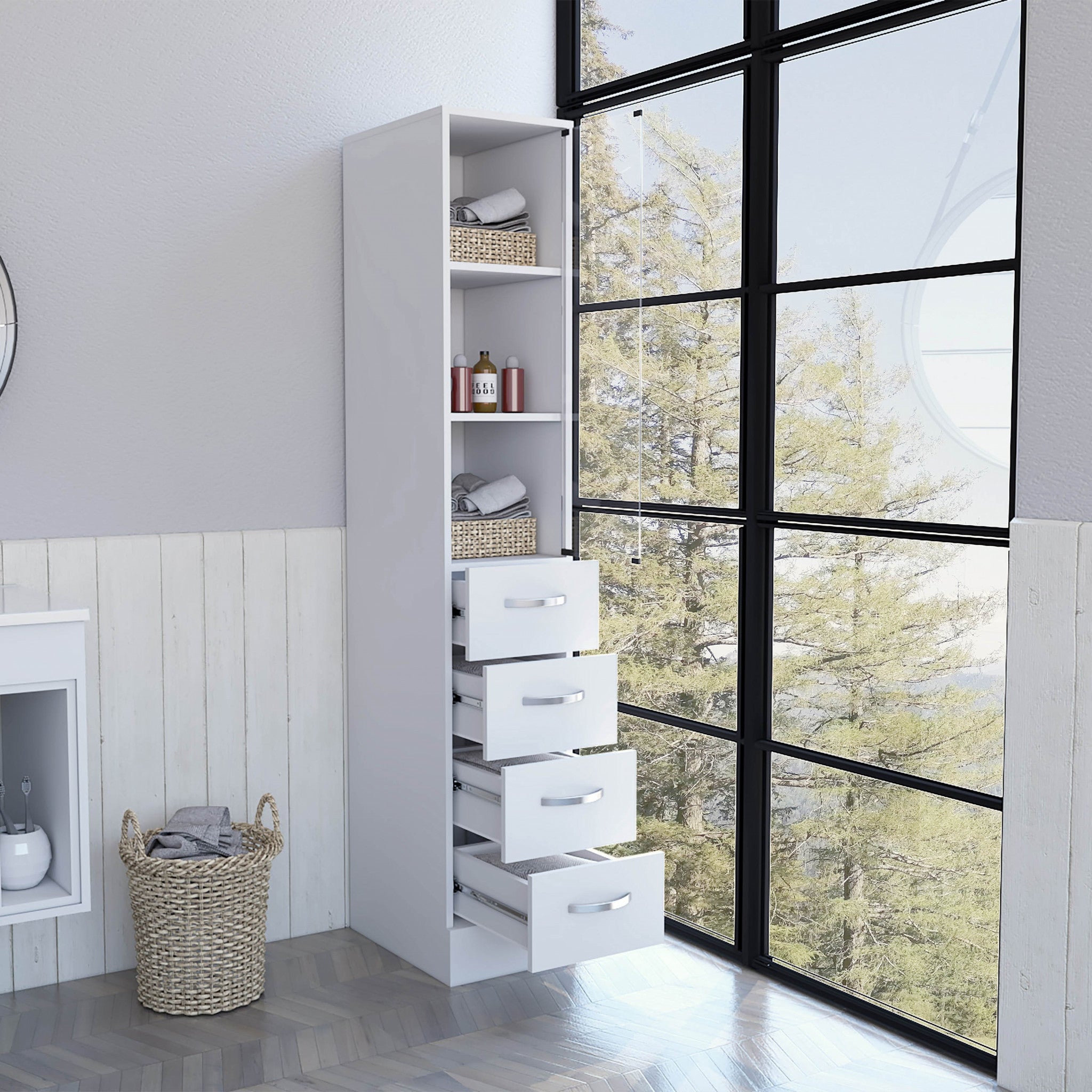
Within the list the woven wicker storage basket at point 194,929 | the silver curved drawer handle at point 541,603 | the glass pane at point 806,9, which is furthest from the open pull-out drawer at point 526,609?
the glass pane at point 806,9

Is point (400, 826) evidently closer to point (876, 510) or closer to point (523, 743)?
point (523, 743)

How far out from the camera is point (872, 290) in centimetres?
253

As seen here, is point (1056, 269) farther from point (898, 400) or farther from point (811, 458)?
point (811, 458)

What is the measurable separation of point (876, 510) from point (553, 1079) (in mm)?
1234

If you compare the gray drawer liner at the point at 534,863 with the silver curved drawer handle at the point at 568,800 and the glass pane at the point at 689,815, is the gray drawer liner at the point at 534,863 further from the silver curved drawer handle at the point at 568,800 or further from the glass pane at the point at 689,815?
the glass pane at the point at 689,815

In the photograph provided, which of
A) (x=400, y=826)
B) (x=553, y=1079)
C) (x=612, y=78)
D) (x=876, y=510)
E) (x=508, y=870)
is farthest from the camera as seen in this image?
(x=612, y=78)

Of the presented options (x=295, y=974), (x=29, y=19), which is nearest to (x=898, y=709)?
(x=295, y=974)

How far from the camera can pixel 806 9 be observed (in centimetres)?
263

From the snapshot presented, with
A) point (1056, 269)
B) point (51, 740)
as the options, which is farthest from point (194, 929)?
point (1056, 269)

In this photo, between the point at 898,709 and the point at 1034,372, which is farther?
the point at 898,709

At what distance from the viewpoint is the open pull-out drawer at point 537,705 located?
8.66 ft

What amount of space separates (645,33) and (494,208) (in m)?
0.60

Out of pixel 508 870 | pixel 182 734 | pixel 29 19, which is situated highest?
pixel 29 19

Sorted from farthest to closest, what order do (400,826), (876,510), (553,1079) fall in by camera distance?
1. (400,826)
2. (876,510)
3. (553,1079)
